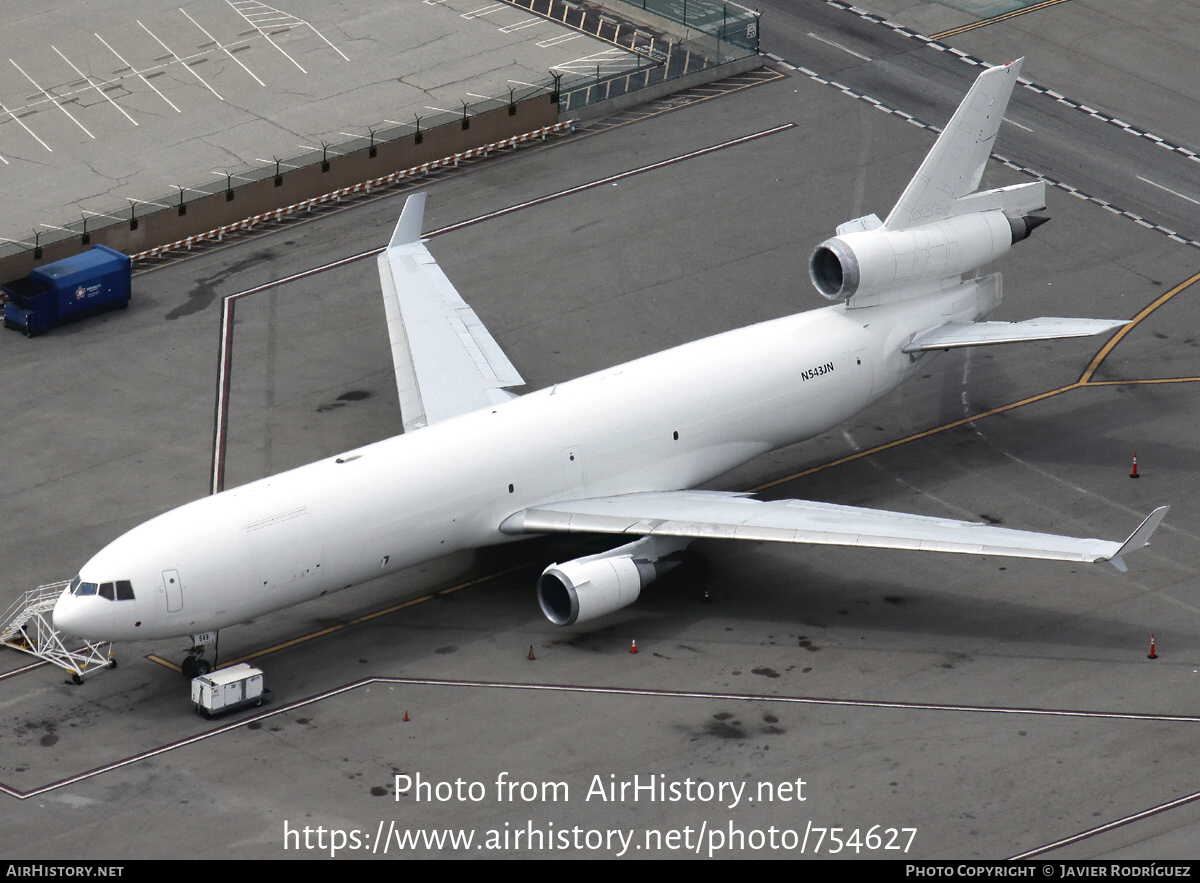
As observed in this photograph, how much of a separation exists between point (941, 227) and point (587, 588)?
59.2 feet

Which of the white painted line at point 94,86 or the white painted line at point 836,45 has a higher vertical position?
the white painted line at point 836,45

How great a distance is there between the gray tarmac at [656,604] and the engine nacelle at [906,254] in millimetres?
5956

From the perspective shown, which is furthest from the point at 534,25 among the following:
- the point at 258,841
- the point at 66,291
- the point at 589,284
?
the point at 258,841

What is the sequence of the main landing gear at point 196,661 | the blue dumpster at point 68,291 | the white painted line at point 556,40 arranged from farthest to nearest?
the white painted line at point 556,40
the blue dumpster at point 68,291
the main landing gear at point 196,661

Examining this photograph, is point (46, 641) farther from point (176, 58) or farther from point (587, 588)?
point (176, 58)

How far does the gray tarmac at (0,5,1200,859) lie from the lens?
47.8m

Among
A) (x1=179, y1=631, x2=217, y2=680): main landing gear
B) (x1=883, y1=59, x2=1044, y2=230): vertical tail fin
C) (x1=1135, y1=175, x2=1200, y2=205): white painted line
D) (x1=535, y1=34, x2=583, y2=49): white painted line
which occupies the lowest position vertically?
(x1=179, y1=631, x2=217, y2=680): main landing gear

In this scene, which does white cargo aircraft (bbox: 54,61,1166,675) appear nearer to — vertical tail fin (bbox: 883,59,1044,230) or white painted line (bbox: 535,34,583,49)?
vertical tail fin (bbox: 883,59,1044,230)

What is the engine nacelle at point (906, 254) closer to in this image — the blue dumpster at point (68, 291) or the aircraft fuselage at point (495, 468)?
the aircraft fuselage at point (495, 468)

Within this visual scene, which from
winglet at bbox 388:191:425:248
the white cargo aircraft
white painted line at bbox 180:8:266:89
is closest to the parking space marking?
white painted line at bbox 180:8:266:89

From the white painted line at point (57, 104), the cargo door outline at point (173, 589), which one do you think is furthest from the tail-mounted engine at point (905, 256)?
the white painted line at point (57, 104)

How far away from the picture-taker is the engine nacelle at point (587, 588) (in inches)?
2115

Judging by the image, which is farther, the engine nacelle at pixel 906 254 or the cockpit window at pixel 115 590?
the engine nacelle at pixel 906 254

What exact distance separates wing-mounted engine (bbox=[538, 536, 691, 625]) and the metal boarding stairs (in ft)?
39.5
